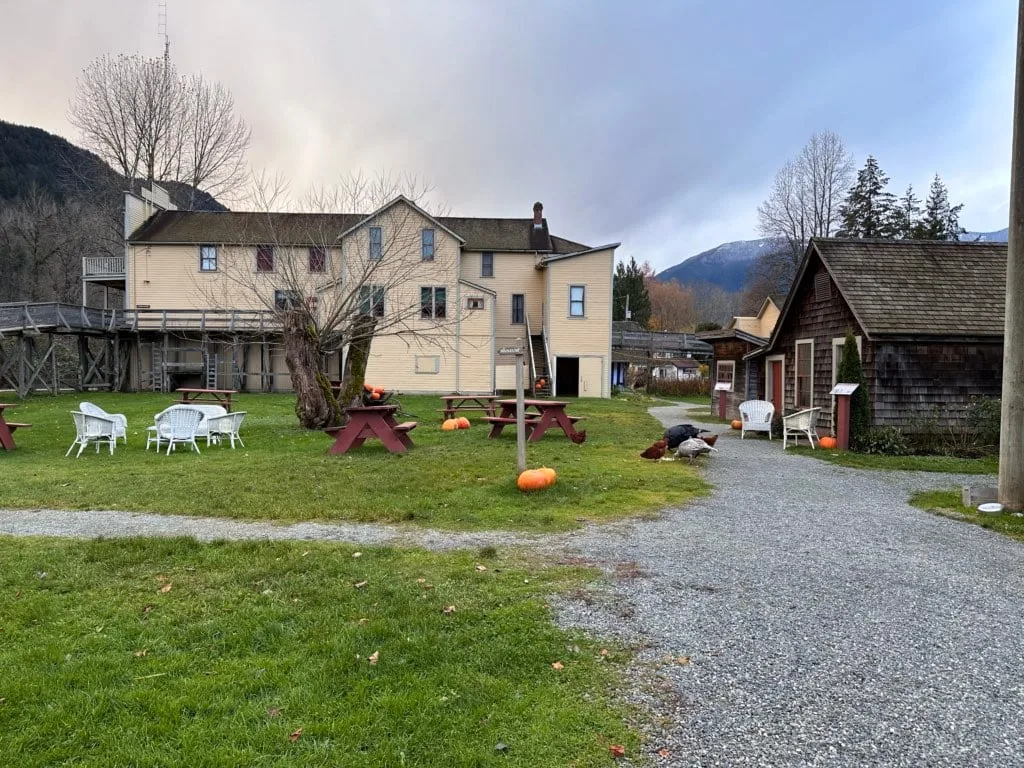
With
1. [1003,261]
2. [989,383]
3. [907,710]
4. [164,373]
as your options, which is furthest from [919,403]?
[164,373]

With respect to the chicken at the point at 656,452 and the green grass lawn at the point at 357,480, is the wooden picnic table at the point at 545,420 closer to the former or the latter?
the green grass lawn at the point at 357,480

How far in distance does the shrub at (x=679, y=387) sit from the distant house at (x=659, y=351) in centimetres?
462

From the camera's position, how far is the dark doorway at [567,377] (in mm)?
32188

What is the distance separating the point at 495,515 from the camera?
7.23 meters

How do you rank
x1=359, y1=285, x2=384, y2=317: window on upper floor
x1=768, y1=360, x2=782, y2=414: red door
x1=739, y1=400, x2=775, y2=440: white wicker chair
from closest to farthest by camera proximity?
x1=739, y1=400, x2=775, y2=440: white wicker chair → x1=359, y1=285, x2=384, y2=317: window on upper floor → x1=768, y1=360, x2=782, y2=414: red door

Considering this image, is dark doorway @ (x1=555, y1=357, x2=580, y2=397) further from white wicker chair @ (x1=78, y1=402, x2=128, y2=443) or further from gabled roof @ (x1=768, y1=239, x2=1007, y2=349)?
white wicker chair @ (x1=78, y1=402, x2=128, y2=443)

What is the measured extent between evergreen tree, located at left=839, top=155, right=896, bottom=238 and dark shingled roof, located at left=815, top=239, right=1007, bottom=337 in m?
39.4

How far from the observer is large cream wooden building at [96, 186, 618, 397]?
29.9 metres

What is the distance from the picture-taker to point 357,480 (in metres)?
9.08

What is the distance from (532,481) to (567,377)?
2456 cm

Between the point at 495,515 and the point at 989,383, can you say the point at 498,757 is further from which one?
the point at 989,383

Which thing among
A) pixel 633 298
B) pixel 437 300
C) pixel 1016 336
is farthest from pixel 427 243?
pixel 633 298

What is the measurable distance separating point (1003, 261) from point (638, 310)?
53.6 m

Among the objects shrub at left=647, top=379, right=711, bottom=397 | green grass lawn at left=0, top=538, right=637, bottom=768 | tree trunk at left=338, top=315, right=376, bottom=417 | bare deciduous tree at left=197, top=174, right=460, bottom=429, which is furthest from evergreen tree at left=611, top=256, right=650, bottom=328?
green grass lawn at left=0, top=538, right=637, bottom=768
